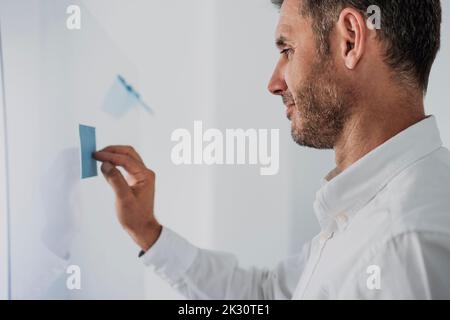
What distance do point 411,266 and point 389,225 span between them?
0.15 feet

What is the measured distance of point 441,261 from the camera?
17.5 inches

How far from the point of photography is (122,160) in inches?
29.8

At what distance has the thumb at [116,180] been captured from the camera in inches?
29.4

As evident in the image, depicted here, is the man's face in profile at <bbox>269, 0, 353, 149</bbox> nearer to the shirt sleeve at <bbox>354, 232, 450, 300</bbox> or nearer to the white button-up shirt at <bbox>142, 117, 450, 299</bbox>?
the white button-up shirt at <bbox>142, 117, 450, 299</bbox>

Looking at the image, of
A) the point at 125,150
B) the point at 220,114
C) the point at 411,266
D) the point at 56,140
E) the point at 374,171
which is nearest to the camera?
the point at 411,266

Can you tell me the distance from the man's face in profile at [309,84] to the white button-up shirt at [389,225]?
0.08 metres

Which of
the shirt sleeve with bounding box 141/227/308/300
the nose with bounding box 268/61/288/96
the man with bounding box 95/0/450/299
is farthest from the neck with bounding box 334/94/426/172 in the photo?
the shirt sleeve with bounding box 141/227/308/300

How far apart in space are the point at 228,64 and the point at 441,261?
2.00 feet

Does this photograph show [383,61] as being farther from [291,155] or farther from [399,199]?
[291,155]

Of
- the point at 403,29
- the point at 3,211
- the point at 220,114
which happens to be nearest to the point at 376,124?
the point at 403,29

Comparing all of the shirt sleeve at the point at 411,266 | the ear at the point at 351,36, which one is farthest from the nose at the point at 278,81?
the shirt sleeve at the point at 411,266

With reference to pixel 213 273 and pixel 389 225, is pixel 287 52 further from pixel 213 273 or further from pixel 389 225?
pixel 213 273
